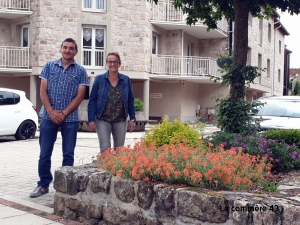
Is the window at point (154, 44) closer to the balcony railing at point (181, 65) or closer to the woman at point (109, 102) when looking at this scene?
the balcony railing at point (181, 65)

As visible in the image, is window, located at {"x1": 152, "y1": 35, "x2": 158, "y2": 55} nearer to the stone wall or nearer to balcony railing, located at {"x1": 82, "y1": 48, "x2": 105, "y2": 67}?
balcony railing, located at {"x1": 82, "y1": 48, "x2": 105, "y2": 67}

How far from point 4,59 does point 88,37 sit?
4.74 meters

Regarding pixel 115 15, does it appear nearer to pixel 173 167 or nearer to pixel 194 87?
pixel 194 87

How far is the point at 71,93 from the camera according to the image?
5.58 m

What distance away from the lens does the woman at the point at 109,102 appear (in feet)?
18.8

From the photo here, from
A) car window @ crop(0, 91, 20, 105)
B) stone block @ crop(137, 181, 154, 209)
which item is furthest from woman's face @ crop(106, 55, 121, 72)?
car window @ crop(0, 91, 20, 105)

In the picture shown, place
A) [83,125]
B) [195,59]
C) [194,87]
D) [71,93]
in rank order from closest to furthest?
[71,93] → [83,125] → [195,59] → [194,87]

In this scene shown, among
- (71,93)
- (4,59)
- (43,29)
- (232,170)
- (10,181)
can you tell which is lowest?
(10,181)

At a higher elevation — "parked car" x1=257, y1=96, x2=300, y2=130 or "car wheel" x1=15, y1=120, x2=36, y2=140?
"parked car" x1=257, y1=96, x2=300, y2=130

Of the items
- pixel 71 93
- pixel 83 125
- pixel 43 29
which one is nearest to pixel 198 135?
pixel 71 93

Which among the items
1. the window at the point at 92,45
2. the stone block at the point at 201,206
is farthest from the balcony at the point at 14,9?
the stone block at the point at 201,206

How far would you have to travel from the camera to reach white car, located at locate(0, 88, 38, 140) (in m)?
13.3

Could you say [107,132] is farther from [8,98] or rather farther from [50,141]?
[8,98]

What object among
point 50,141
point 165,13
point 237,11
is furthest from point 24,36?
point 50,141
